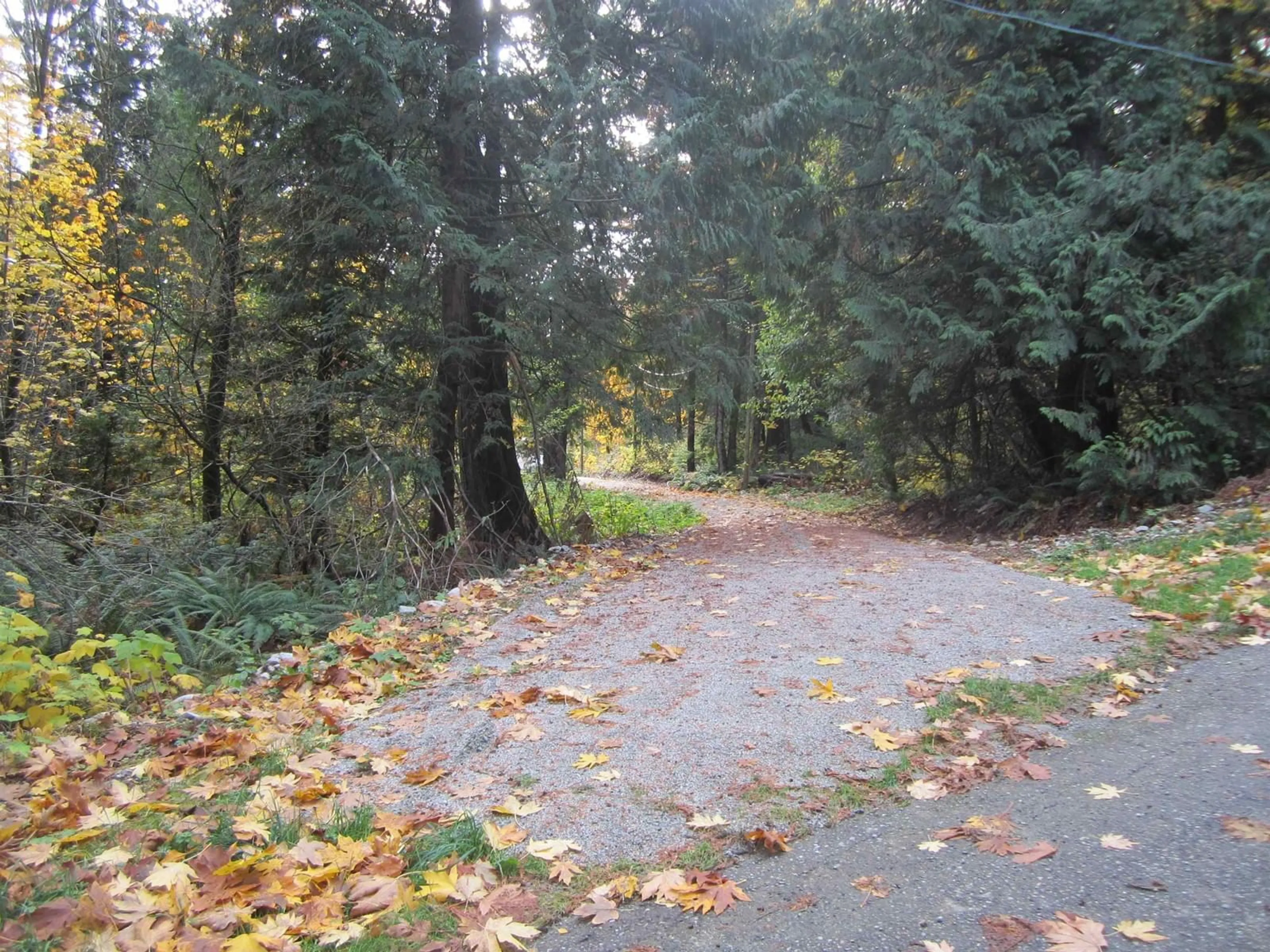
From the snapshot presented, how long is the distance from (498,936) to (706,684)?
2.44 meters

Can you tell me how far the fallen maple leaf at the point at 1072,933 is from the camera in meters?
2.23

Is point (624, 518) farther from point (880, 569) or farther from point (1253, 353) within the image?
point (1253, 353)

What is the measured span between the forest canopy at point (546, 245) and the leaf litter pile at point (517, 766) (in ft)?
9.08

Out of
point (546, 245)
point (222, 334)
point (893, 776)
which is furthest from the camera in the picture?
point (222, 334)

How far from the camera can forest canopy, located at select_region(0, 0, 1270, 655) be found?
27.3ft

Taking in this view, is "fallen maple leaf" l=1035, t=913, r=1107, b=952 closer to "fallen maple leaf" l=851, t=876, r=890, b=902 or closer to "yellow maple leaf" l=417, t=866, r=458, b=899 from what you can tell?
"fallen maple leaf" l=851, t=876, r=890, b=902

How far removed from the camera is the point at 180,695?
17.3ft

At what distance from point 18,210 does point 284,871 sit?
10543 millimetres

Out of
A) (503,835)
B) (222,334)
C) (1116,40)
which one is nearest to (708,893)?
(503,835)

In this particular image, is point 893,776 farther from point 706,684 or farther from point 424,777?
point 424,777

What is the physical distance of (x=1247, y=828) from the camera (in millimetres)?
2795

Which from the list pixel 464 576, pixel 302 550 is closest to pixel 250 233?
pixel 302 550

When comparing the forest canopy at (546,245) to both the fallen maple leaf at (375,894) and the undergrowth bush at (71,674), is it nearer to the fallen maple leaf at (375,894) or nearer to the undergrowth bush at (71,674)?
the undergrowth bush at (71,674)

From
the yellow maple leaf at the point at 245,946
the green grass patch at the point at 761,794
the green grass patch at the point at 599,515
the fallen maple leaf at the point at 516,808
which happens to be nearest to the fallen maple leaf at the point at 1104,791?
the green grass patch at the point at 761,794
